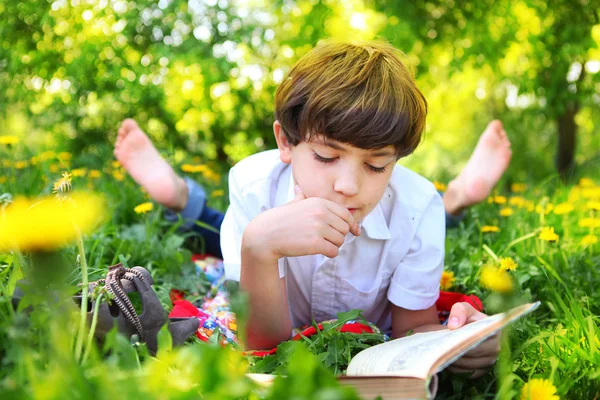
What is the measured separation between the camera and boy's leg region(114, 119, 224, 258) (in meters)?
2.27

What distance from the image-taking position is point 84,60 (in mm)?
3166

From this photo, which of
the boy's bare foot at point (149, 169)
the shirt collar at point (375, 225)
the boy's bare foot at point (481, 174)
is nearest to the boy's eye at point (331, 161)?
the shirt collar at point (375, 225)

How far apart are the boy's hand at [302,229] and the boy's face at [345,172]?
49 mm

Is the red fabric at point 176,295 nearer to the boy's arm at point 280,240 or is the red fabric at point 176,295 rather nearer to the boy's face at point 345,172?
the boy's arm at point 280,240

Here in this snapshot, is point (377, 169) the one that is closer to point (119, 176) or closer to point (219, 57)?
point (119, 176)

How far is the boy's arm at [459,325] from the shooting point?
1219 millimetres

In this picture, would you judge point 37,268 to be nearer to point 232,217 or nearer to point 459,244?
point 232,217

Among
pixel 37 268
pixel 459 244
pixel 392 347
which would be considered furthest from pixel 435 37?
pixel 37 268

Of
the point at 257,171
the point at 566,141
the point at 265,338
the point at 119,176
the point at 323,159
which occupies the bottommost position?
the point at 566,141

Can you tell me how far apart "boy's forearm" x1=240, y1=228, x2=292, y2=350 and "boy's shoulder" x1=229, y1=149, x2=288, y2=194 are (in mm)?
375

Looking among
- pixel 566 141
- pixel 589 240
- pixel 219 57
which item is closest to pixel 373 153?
pixel 589 240

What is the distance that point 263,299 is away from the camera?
1420 mm

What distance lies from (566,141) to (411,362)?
3776 millimetres

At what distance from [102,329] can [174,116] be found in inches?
104
